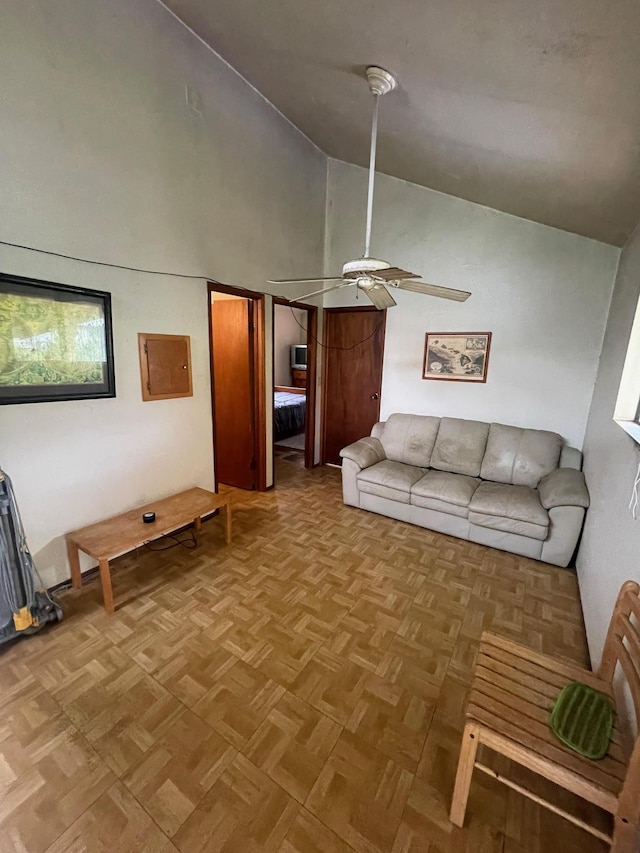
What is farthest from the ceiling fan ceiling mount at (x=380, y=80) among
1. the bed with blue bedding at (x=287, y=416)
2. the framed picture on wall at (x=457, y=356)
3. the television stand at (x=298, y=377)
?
the television stand at (x=298, y=377)

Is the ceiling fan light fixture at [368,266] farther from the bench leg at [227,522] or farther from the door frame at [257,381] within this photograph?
the bench leg at [227,522]

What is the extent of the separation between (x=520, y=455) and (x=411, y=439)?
3.26ft

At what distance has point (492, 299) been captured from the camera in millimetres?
3588

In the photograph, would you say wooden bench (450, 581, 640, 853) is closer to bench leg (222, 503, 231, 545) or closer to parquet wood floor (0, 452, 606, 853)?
parquet wood floor (0, 452, 606, 853)

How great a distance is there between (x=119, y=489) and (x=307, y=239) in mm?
3194

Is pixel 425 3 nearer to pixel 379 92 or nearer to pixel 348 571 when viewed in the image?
pixel 379 92

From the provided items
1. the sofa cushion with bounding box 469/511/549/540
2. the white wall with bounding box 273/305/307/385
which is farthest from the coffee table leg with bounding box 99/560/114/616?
the white wall with bounding box 273/305/307/385

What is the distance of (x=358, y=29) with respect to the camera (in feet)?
5.63

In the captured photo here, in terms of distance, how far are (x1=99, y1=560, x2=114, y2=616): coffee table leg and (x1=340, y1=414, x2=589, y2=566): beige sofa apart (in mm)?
2131

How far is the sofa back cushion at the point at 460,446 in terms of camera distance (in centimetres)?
354

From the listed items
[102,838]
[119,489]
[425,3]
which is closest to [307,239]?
[425,3]

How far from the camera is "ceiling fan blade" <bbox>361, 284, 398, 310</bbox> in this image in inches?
92.6

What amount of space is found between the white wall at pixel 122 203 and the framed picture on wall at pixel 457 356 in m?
1.98

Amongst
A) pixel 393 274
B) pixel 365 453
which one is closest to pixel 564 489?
pixel 365 453
